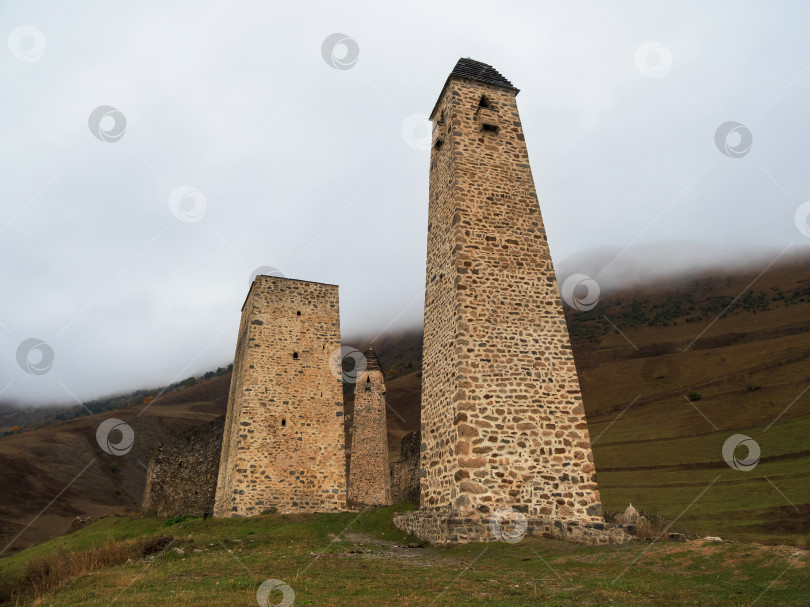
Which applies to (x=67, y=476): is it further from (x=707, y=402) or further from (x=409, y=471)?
(x=707, y=402)

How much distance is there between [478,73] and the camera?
14633mm

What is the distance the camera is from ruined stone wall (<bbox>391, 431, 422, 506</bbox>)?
18.9 m

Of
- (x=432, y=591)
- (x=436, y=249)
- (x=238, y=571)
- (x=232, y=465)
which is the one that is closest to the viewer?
(x=432, y=591)

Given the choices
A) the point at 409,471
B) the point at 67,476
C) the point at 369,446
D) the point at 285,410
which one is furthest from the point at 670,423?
the point at 67,476

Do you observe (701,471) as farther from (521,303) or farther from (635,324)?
(635,324)

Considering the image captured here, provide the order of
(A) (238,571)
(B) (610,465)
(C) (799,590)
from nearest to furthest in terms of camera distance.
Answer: (C) (799,590), (A) (238,571), (B) (610,465)

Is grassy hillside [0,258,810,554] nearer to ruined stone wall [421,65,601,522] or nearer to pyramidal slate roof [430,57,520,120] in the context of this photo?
ruined stone wall [421,65,601,522]

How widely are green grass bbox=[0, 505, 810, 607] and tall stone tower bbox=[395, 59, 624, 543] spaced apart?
0.97m

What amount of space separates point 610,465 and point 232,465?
28.1m

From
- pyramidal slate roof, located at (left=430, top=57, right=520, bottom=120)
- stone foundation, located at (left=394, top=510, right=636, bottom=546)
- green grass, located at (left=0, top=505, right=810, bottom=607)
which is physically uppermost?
pyramidal slate roof, located at (left=430, top=57, right=520, bottom=120)

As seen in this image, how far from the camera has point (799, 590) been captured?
5.18 meters

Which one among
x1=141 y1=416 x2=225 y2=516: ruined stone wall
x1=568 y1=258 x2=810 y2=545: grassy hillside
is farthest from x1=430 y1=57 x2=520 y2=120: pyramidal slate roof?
x1=568 y1=258 x2=810 y2=545: grassy hillside

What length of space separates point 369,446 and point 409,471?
21.7 ft

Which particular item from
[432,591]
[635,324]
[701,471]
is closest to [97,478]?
[701,471]
